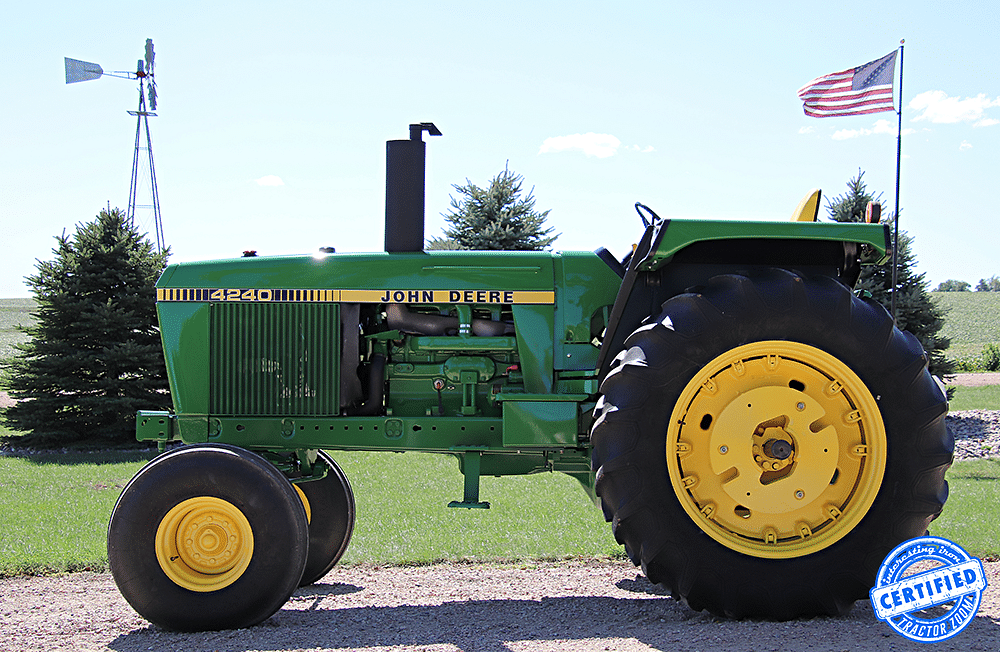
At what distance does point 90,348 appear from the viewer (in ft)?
45.1

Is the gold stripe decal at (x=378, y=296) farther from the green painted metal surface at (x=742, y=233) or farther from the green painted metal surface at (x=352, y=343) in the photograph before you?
the green painted metal surface at (x=742, y=233)

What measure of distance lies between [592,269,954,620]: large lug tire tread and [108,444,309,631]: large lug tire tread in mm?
1617

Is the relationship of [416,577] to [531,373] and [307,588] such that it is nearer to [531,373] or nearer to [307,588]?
[307,588]

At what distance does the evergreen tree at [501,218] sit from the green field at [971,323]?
2488 centimetres

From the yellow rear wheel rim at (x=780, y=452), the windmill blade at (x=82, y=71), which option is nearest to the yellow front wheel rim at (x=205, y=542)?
the yellow rear wheel rim at (x=780, y=452)

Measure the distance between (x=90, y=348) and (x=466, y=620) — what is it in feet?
38.0

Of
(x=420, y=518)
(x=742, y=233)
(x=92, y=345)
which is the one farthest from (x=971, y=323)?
(x=742, y=233)

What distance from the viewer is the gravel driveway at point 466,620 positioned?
370cm

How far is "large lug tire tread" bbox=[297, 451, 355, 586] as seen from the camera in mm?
5277

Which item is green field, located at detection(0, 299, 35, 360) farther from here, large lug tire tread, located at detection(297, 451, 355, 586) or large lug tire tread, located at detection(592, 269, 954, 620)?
large lug tire tread, located at detection(592, 269, 954, 620)

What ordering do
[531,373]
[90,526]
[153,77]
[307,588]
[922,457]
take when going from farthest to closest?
[153,77], [90,526], [307,588], [531,373], [922,457]

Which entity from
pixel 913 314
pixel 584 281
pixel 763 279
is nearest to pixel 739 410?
pixel 763 279

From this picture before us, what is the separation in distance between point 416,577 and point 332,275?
2.10 m

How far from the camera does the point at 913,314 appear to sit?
16062 millimetres
